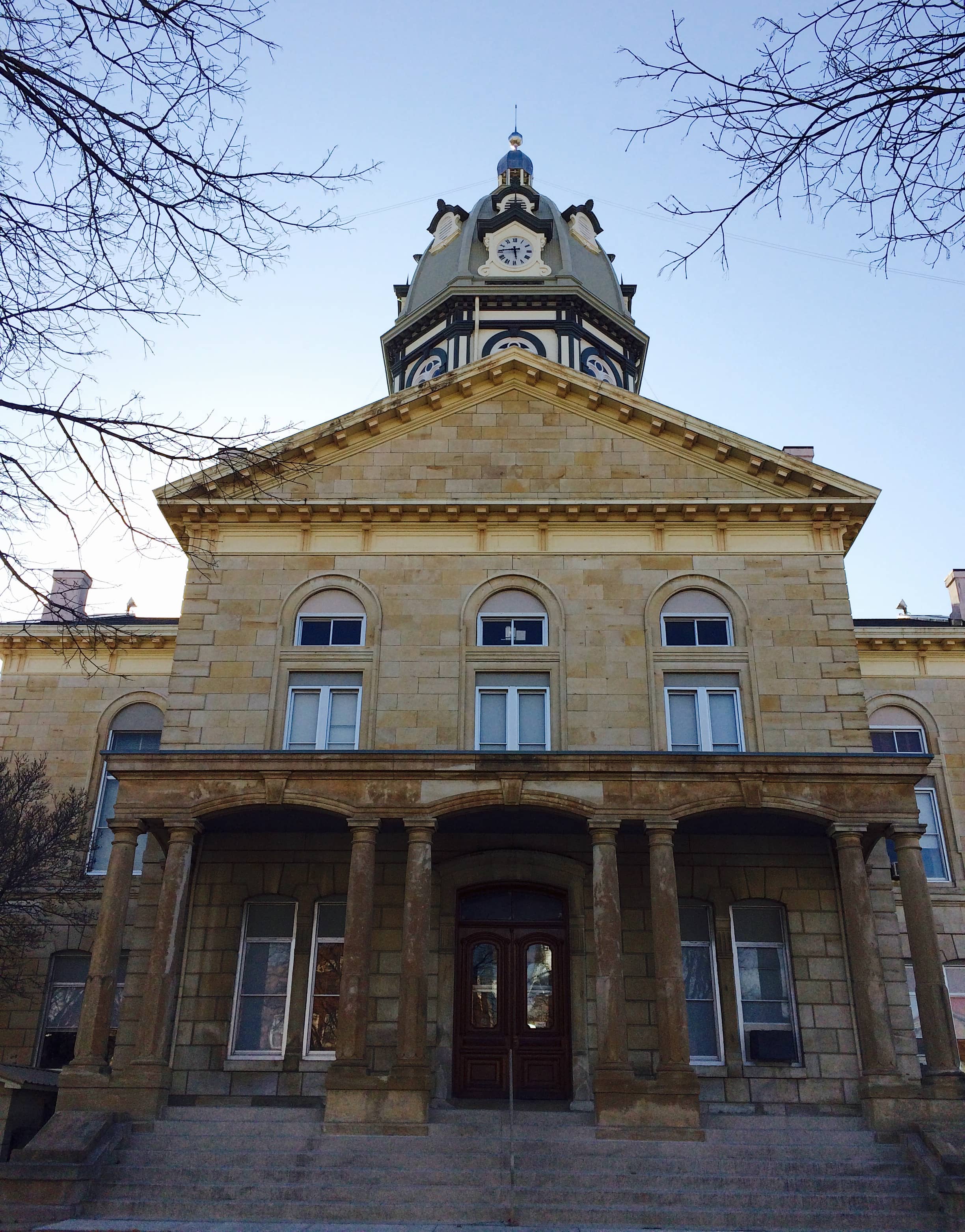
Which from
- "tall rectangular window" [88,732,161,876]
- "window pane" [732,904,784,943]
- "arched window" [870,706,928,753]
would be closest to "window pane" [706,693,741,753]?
"window pane" [732,904,784,943]

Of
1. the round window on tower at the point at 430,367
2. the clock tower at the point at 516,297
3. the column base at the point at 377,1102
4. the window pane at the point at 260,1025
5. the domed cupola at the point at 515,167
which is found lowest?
the column base at the point at 377,1102

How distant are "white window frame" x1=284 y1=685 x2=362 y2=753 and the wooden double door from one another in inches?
143

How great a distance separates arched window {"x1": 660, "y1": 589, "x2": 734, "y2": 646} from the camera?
2023 cm

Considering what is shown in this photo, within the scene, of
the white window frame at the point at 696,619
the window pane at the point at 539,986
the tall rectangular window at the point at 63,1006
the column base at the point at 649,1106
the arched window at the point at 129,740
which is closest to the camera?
the column base at the point at 649,1106

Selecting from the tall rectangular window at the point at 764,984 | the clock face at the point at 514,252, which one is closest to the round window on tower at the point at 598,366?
the clock face at the point at 514,252

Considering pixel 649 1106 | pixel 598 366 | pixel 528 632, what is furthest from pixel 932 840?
pixel 598 366

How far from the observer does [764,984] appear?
58.7ft

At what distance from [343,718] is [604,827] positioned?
5.50 m

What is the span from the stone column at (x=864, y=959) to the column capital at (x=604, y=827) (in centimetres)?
335

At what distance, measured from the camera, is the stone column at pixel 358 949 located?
50.8 ft

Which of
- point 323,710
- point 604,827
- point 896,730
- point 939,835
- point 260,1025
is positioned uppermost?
point 896,730

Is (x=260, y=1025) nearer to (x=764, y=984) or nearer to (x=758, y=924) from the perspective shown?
(x=764, y=984)

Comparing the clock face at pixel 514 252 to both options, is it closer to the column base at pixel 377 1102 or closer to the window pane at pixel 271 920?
the window pane at pixel 271 920

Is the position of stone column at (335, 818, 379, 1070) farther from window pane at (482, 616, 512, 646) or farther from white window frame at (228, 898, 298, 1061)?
window pane at (482, 616, 512, 646)
